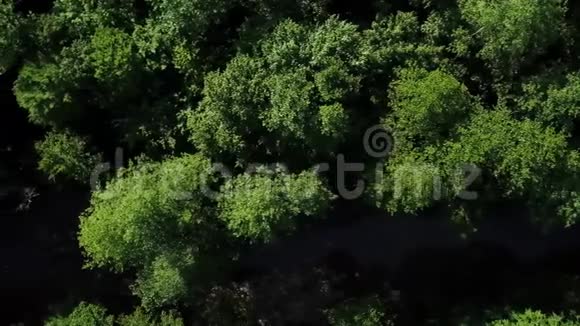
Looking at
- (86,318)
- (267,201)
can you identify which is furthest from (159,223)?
(86,318)

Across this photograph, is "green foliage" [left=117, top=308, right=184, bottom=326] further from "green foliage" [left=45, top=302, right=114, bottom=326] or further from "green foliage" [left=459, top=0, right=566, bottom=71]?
"green foliage" [left=459, top=0, right=566, bottom=71]

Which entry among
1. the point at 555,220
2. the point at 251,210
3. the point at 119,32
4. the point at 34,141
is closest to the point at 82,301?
the point at 34,141

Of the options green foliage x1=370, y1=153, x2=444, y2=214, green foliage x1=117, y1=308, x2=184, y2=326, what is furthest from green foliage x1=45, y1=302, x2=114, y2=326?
green foliage x1=370, y1=153, x2=444, y2=214

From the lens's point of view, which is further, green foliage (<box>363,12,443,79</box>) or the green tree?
green foliage (<box>363,12,443,79</box>)

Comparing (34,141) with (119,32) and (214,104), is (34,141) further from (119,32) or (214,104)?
(214,104)

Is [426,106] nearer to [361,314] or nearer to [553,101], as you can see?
[553,101]

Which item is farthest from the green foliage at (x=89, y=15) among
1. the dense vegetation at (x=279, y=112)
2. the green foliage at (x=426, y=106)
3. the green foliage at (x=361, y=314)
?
the green foliage at (x=361, y=314)

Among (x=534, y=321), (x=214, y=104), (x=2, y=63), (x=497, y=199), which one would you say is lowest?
(x=534, y=321)
